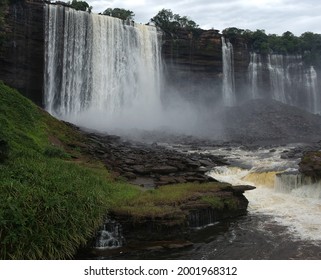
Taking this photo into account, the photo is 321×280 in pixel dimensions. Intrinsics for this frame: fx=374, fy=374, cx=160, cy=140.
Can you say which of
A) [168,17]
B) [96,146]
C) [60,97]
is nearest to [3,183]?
[96,146]

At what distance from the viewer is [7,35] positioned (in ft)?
126

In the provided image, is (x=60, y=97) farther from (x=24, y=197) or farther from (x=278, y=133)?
(x=24, y=197)

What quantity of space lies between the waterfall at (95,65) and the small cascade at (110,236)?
3162 centimetres

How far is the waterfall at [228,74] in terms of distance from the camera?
55.2m

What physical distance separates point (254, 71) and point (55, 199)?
5410cm

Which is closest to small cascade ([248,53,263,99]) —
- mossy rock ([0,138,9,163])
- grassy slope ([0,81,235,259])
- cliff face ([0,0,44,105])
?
cliff face ([0,0,44,105])

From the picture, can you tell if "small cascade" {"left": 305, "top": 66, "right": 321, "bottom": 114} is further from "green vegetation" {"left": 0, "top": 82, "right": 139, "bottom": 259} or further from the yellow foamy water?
"green vegetation" {"left": 0, "top": 82, "right": 139, "bottom": 259}

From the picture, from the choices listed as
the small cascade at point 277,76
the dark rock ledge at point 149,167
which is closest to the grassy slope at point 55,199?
the dark rock ledge at point 149,167

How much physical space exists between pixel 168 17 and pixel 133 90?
1754 cm

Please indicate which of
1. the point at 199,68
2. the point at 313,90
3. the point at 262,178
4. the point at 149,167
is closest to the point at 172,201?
the point at 149,167

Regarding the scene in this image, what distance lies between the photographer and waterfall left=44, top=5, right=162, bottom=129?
40344 millimetres

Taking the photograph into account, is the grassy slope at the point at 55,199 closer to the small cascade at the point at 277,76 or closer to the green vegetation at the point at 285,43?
the green vegetation at the point at 285,43

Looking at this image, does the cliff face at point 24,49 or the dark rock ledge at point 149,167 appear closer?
the dark rock ledge at point 149,167

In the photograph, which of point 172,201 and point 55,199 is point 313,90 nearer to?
point 172,201
